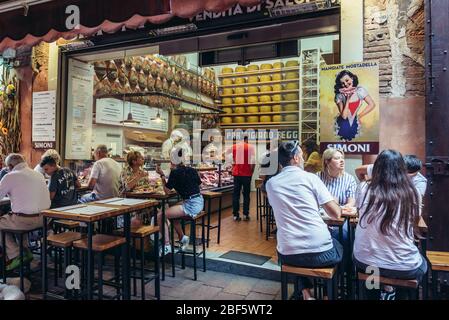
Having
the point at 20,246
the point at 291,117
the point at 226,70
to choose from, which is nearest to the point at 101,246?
the point at 20,246

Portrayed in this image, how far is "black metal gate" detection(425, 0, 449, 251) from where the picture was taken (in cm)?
312

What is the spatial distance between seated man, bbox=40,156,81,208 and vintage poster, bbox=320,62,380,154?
312 centimetres

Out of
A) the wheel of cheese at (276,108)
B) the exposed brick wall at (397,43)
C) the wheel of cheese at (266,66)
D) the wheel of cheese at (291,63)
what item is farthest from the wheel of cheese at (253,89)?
the exposed brick wall at (397,43)

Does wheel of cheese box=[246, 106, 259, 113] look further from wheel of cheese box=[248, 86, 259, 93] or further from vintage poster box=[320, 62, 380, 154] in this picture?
vintage poster box=[320, 62, 380, 154]

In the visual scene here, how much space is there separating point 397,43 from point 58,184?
4.14 metres

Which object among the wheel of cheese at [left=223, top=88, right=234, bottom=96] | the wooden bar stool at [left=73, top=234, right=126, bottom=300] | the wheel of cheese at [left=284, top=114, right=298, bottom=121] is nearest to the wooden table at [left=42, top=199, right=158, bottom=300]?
the wooden bar stool at [left=73, top=234, right=126, bottom=300]

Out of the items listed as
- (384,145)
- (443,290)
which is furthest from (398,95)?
(443,290)

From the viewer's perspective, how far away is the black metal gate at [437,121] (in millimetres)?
3119

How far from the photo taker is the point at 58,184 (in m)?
4.09

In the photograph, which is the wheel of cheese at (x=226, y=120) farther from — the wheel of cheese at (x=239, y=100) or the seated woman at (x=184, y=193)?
the seated woman at (x=184, y=193)

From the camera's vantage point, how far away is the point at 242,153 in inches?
270

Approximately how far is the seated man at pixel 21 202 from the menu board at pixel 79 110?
214 centimetres

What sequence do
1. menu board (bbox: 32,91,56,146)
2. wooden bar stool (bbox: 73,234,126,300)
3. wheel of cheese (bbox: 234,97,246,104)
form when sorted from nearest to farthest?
wooden bar stool (bbox: 73,234,126,300) < menu board (bbox: 32,91,56,146) < wheel of cheese (bbox: 234,97,246,104)
